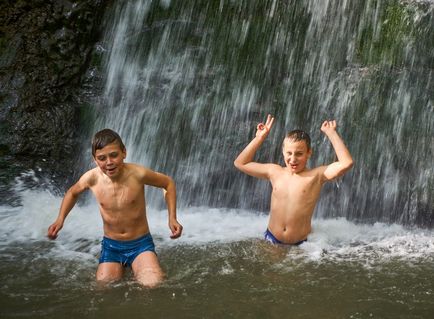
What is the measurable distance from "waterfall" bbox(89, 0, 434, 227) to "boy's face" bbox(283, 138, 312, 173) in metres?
1.80

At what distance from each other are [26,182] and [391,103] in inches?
174

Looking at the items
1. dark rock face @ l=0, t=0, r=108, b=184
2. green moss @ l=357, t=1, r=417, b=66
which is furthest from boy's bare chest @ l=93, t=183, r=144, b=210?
green moss @ l=357, t=1, r=417, b=66

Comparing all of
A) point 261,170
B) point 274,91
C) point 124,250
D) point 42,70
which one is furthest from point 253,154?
point 42,70

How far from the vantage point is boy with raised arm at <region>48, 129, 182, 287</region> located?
4730 mm

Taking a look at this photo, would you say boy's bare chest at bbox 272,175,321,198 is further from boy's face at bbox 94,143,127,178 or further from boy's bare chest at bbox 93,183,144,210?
boy's face at bbox 94,143,127,178

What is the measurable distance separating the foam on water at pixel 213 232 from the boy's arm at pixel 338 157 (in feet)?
2.13

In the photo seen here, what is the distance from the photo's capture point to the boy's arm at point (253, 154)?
17.5 ft

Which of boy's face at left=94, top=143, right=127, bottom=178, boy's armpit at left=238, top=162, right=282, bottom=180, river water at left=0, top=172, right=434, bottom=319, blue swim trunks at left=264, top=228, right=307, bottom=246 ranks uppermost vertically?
boy's armpit at left=238, top=162, right=282, bottom=180

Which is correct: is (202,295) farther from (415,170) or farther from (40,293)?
(415,170)

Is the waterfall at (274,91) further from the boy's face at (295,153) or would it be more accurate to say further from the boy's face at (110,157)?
the boy's face at (110,157)

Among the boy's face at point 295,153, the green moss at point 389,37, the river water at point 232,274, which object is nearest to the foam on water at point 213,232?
the river water at point 232,274

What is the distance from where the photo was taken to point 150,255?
4.79 m

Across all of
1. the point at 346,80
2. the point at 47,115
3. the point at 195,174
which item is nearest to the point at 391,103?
the point at 346,80

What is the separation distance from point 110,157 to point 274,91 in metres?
3.45
